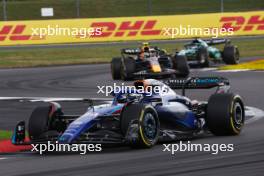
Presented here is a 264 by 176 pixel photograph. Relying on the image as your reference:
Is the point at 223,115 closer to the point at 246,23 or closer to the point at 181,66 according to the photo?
the point at 181,66

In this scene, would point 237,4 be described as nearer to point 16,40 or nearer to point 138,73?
point 16,40

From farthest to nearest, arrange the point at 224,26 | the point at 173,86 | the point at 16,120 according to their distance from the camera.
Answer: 1. the point at 224,26
2. the point at 16,120
3. the point at 173,86

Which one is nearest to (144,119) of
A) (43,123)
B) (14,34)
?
(43,123)

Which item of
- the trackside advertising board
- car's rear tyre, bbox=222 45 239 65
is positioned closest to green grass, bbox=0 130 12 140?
car's rear tyre, bbox=222 45 239 65

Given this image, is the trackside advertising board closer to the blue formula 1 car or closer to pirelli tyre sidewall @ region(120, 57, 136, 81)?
pirelli tyre sidewall @ region(120, 57, 136, 81)

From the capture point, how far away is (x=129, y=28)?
44.9 metres

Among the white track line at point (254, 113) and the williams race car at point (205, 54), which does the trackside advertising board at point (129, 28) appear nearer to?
the williams race car at point (205, 54)

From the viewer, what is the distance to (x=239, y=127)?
1348cm

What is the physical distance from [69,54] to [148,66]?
13.3 metres

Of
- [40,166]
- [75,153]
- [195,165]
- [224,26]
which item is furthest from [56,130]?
[224,26]

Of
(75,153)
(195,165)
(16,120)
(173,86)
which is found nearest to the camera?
(195,165)

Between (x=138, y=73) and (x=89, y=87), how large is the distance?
245cm

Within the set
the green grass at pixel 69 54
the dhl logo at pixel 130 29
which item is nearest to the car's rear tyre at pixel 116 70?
the green grass at pixel 69 54

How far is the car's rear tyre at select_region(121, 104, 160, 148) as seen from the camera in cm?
1187
